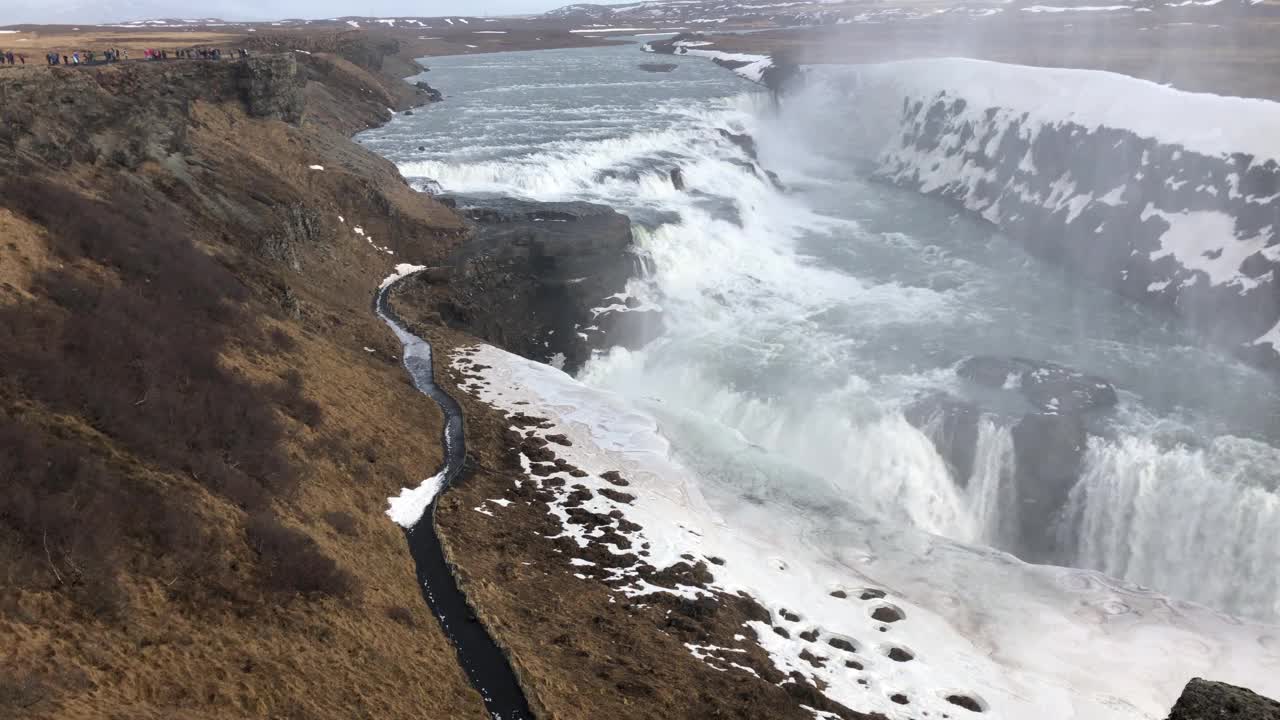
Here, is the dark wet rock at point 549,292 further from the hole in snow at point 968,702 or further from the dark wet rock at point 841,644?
the hole in snow at point 968,702

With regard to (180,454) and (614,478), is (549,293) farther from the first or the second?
(180,454)

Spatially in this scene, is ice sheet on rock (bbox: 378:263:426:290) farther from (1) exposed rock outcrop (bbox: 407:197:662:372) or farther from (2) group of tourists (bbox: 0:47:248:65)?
(2) group of tourists (bbox: 0:47:248:65)

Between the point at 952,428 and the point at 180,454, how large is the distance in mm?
22916

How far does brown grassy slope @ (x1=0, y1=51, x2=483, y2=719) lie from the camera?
11.5 metres

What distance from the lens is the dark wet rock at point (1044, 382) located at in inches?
1122

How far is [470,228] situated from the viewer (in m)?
39.6

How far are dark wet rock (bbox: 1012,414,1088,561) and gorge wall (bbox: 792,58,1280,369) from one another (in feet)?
39.5

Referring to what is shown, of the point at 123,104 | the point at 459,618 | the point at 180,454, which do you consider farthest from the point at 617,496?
the point at 123,104

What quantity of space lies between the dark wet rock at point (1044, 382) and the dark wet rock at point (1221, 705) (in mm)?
19228

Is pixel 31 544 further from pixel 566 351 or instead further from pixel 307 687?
pixel 566 351

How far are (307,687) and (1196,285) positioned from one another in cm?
3943

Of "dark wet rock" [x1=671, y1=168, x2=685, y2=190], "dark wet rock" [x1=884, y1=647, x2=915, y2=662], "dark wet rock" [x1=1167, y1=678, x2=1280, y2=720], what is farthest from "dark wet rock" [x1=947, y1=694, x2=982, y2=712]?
"dark wet rock" [x1=671, y1=168, x2=685, y2=190]

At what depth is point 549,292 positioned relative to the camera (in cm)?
3581

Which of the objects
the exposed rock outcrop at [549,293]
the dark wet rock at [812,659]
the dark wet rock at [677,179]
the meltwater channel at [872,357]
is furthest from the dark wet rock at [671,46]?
the dark wet rock at [812,659]
